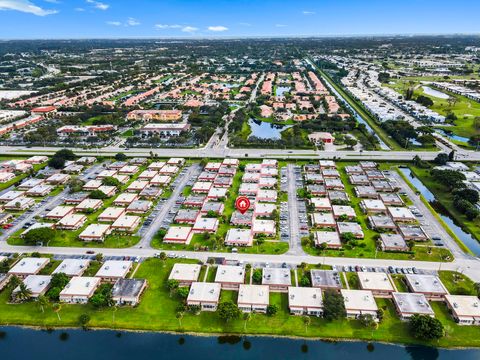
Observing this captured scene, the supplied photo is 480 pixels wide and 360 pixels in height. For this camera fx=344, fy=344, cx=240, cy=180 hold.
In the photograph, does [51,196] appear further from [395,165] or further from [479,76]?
[479,76]

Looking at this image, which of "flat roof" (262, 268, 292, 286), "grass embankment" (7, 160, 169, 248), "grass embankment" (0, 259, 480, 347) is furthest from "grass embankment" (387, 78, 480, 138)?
"grass embankment" (7, 160, 169, 248)

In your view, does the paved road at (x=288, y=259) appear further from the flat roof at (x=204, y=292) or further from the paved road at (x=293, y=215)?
the flat roof at (x=204, y=292)

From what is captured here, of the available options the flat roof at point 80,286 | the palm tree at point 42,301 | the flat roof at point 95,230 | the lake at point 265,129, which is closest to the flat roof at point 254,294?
the flat roof at point 80,286

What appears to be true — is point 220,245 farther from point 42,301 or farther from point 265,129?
point 265,129

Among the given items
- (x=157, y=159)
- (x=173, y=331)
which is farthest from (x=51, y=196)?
(x=173, y=331)

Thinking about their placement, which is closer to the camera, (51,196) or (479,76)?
(51,196)

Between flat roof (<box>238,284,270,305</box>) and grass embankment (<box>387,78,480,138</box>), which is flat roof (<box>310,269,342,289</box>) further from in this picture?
grass embankment (<box>387,78,480,138</box>)

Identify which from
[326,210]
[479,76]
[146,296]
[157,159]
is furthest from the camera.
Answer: [479,76]
